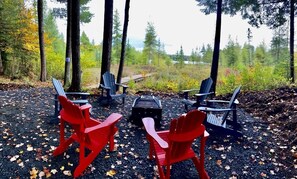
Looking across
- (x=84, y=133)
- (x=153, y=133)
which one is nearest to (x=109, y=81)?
(x=84, y=133)

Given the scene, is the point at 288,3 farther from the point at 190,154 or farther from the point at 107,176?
the point at 107,176

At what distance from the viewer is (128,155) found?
2844mm

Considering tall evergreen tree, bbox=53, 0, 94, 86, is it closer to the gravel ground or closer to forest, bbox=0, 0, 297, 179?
forest, bbox=0, 0, 297, 179

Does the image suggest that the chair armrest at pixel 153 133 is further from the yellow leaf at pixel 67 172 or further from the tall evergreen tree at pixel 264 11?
the tall evergreen tree at pixel 264 11

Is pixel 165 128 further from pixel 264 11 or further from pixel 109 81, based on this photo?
pixel 264 11

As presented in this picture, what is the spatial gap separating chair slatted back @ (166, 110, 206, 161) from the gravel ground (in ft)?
1.50

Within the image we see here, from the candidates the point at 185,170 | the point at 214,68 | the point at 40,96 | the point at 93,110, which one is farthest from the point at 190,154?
the point at 214,68

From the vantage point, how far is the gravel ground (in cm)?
247

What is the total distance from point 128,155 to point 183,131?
3.41 ft

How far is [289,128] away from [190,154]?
2.33m

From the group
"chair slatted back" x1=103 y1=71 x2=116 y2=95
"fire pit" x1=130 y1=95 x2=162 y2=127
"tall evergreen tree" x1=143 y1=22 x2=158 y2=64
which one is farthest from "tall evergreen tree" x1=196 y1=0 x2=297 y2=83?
"tall evergreen tree" x1=143 y1=22 x2=158 y2=64

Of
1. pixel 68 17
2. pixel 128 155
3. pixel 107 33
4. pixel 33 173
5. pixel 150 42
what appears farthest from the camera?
pixel 150 42

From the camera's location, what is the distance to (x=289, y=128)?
372 cm

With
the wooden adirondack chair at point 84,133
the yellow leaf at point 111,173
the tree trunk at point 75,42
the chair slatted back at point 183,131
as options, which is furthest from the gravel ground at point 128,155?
the tree trunk at point 75,42
